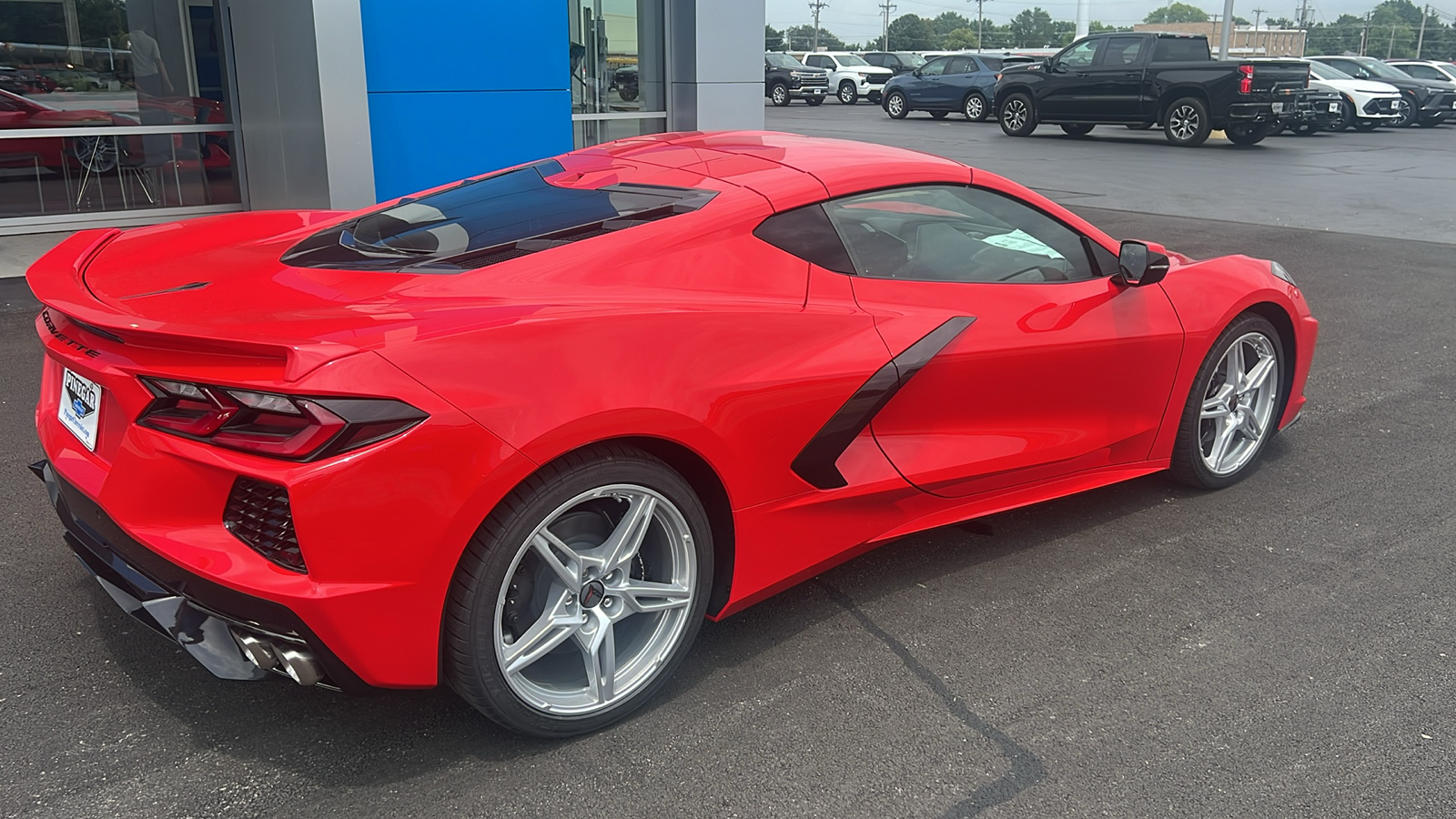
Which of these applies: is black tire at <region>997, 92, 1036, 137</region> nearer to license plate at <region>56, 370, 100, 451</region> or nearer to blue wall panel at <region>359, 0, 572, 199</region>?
blue wall panel at <region>359, 0, 572, 199</region>

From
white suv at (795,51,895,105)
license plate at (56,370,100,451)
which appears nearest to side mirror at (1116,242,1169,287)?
license plate at (56,370,100,451)

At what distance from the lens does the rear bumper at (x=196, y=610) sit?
2230 mm

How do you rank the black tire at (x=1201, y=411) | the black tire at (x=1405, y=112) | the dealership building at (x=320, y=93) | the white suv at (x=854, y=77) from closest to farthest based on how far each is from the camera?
the black tire at (x=1201, y=411), the dealership building at (x=320, y=93), the black tire at (x=1405, y=112), the white suv at (x=854, y=77)

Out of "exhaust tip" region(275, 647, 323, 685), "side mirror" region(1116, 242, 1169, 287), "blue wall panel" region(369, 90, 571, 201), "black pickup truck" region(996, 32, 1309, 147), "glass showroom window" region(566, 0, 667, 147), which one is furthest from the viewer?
"black pickup truck" region(996, 32, 1309, 147)

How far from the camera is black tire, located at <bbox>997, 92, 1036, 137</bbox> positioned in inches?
876

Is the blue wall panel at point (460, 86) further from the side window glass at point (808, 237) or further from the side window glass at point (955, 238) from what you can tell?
the side window glass at point (808, 237)

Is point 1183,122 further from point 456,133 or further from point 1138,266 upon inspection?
point 1138,266

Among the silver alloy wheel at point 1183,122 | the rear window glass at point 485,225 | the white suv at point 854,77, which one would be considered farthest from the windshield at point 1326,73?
the rear window glass at point 485,225

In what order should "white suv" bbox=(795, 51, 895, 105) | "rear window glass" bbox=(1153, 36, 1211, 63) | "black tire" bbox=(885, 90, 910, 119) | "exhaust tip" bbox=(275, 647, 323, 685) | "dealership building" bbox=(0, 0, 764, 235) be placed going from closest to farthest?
"exhaust tip" bbox=(275, 647, 323, 685) < "dealership building" bbox=(0, 0, 764, 235) < "rear window glass" bbox=(1153, 36, 1211, 63) < "black tire" bbox=(885, 90, 910, 119) < "white suv" bbox=(795, 51, 895, 105)

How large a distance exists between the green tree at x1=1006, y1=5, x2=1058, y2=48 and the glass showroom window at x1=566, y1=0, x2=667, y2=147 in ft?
421

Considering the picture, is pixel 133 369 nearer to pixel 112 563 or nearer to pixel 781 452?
pixel 112 563

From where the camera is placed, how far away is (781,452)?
2852mm

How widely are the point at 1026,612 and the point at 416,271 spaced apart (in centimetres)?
201

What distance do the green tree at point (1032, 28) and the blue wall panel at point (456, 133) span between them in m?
131
